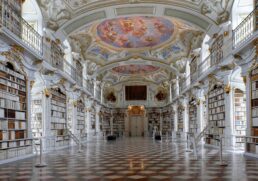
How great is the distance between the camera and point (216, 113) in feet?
50.5

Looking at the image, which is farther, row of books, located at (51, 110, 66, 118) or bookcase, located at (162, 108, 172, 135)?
bookcase, located at (162, 108, 172, 135)

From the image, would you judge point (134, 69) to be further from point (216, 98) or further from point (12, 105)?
point (12, 105)

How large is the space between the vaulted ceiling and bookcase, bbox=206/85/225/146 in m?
3.11

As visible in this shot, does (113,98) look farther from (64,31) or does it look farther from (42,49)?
(42,49)

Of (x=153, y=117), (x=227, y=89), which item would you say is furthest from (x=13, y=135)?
(x=153, y=117)

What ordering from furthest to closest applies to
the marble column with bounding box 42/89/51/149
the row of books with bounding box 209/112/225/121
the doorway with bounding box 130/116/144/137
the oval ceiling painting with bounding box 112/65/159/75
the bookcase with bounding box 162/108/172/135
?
the doorway with bounding box 130/116/144/137, the bookcase with bounding box 162/108/172/135, the oval ceiling painting with bounding box 112/65/159/75, the row of books with bounding box 209/112/225/121, the marble column with bounding box 42/89/51/149

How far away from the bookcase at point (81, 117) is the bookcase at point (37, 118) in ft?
21.8

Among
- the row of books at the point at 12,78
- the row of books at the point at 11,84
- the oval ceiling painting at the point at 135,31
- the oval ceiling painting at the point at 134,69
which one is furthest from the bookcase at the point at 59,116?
the oval ceiling painting at the point at 134,69

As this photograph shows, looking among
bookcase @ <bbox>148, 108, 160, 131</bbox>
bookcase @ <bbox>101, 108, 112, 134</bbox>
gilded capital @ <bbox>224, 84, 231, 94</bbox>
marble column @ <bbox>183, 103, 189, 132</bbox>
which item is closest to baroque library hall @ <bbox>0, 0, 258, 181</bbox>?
marble column @ <bbox>183, 103, 189, 132</bbox>

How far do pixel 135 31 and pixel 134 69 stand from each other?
38.0 ft

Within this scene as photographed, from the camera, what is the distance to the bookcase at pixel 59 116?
15436mm

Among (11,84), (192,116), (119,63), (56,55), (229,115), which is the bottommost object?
(192,116)

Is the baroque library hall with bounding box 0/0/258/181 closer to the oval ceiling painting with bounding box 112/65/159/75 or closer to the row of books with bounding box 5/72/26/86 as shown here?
the row of books with bounding box 5/72/26/86

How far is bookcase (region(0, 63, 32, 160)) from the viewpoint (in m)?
9.80
